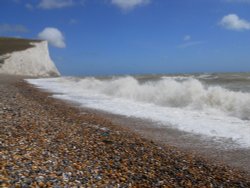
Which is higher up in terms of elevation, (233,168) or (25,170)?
(25,170)

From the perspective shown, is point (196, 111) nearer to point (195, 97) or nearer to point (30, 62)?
point (195, 97)

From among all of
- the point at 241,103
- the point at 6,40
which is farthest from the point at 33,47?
the point at 241,103

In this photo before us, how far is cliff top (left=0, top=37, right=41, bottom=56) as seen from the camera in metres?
72.2

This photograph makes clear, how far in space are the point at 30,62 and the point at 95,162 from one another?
71296 millimetres

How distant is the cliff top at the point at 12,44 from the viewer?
72.2 m

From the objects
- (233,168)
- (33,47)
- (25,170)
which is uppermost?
(33,47)

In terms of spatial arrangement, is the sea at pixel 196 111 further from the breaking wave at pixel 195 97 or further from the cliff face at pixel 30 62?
the cliff face at pixel 30 62

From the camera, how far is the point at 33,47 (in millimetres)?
77062

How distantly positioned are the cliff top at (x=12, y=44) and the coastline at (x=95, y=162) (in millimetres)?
66828

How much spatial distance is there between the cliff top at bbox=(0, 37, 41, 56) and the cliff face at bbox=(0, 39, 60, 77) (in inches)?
31.3

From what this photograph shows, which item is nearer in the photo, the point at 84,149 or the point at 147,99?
the point at 84,149

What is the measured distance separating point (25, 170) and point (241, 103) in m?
11.8

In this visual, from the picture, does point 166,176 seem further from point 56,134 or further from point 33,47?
point 33,47

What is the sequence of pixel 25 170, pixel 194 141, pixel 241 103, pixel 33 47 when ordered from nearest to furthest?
pixel 25 170, pixel 194 141, pixel 241 103, pixel 33 47
